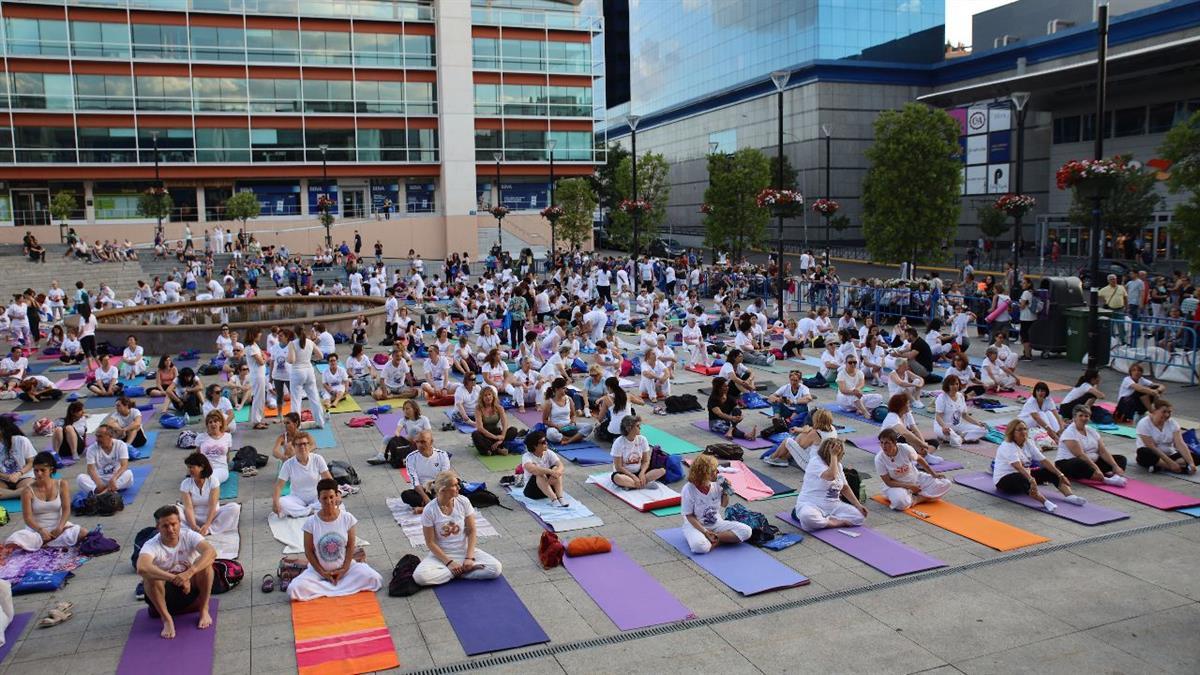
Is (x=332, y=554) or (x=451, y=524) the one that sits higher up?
(x=451, y=524)

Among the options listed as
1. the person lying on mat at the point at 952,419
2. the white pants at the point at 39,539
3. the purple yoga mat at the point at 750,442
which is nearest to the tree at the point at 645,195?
the purple yoga mat at the point at 750,442

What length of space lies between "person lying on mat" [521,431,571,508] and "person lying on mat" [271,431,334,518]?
243 cm

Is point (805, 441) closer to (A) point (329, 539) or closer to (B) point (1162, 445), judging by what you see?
(B) point (1162, 445)

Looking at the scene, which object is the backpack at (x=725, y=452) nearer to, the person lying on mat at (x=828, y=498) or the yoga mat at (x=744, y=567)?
the person lying on mat at (x=828, y=498)

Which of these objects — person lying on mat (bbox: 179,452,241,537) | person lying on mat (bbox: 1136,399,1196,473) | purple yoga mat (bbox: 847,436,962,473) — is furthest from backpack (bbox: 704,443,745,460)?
person lying on mat (bbox: 179,452,241,537)

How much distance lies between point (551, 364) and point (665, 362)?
251 centimetres

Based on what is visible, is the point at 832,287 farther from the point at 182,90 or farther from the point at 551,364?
the point at 182,90

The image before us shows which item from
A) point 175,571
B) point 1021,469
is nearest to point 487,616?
point 175,571

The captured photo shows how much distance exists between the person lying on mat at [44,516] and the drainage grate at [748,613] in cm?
519

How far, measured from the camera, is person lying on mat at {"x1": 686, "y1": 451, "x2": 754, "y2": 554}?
9.88 meters

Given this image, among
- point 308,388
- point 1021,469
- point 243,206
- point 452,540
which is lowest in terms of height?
point 452,540

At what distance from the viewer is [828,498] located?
417 inches

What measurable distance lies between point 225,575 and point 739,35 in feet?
261

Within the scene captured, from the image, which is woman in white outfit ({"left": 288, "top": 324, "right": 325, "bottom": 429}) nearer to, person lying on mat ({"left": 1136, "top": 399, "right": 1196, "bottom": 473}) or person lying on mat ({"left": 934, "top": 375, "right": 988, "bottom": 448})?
person lying on mat ({"left": 934, "top": 375, "right": 988, "bottom": 448})
